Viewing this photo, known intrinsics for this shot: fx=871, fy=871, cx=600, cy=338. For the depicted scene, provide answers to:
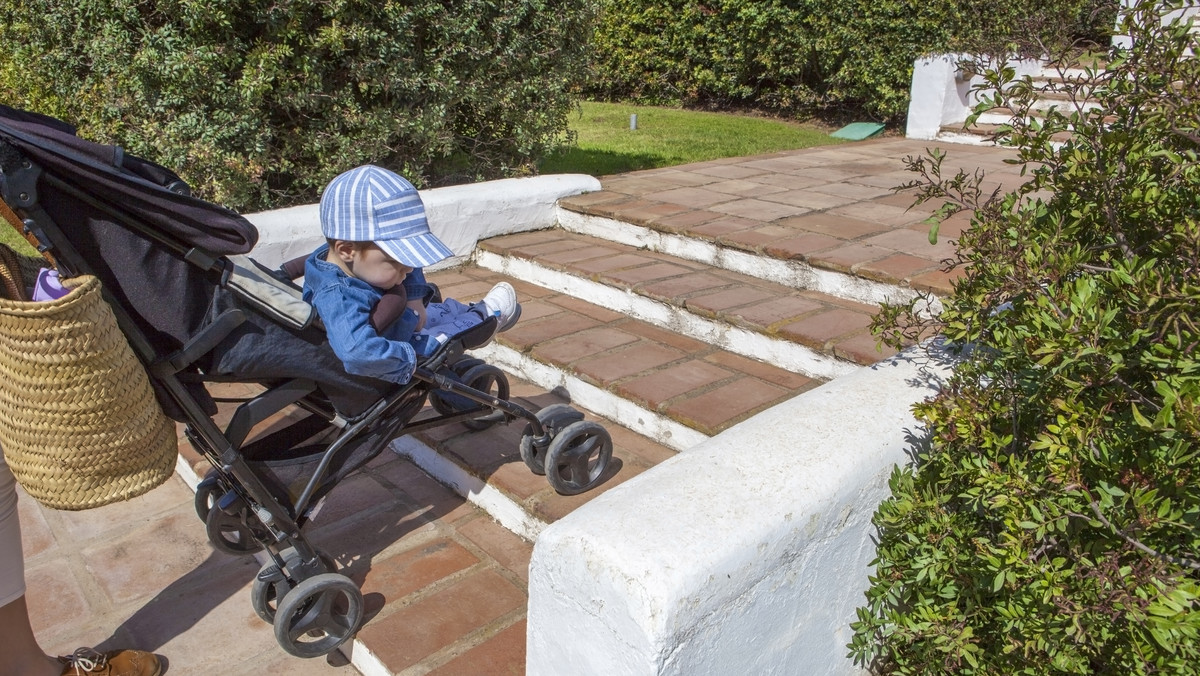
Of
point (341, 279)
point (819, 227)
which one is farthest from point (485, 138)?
point (341, 279)

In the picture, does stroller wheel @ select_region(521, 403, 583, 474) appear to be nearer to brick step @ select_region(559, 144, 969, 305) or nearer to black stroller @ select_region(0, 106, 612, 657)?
black stroller @ select_region(0, 106, 612, 657)

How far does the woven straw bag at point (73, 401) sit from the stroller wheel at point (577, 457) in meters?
1.20

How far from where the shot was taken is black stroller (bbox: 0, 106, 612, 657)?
1998mm

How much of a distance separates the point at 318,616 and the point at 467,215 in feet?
9.97

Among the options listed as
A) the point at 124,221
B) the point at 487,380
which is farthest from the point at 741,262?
the point at 124,221

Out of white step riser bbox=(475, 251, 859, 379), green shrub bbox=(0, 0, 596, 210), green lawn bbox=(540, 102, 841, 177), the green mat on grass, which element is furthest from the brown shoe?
the green mat on grass

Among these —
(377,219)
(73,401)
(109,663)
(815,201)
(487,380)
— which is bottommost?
(109,663)

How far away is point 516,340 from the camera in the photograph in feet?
12.9

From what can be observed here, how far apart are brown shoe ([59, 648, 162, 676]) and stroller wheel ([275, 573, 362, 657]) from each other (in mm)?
379

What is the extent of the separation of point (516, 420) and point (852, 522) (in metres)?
1.75

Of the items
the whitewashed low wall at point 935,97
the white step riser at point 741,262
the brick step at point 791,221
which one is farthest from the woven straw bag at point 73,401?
the whitewashed low wall at point 935,97

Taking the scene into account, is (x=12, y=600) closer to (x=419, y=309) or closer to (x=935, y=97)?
(x=419, y=309)

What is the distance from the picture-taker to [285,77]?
193 inches

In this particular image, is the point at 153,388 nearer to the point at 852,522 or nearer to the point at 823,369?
the point at 852,522
